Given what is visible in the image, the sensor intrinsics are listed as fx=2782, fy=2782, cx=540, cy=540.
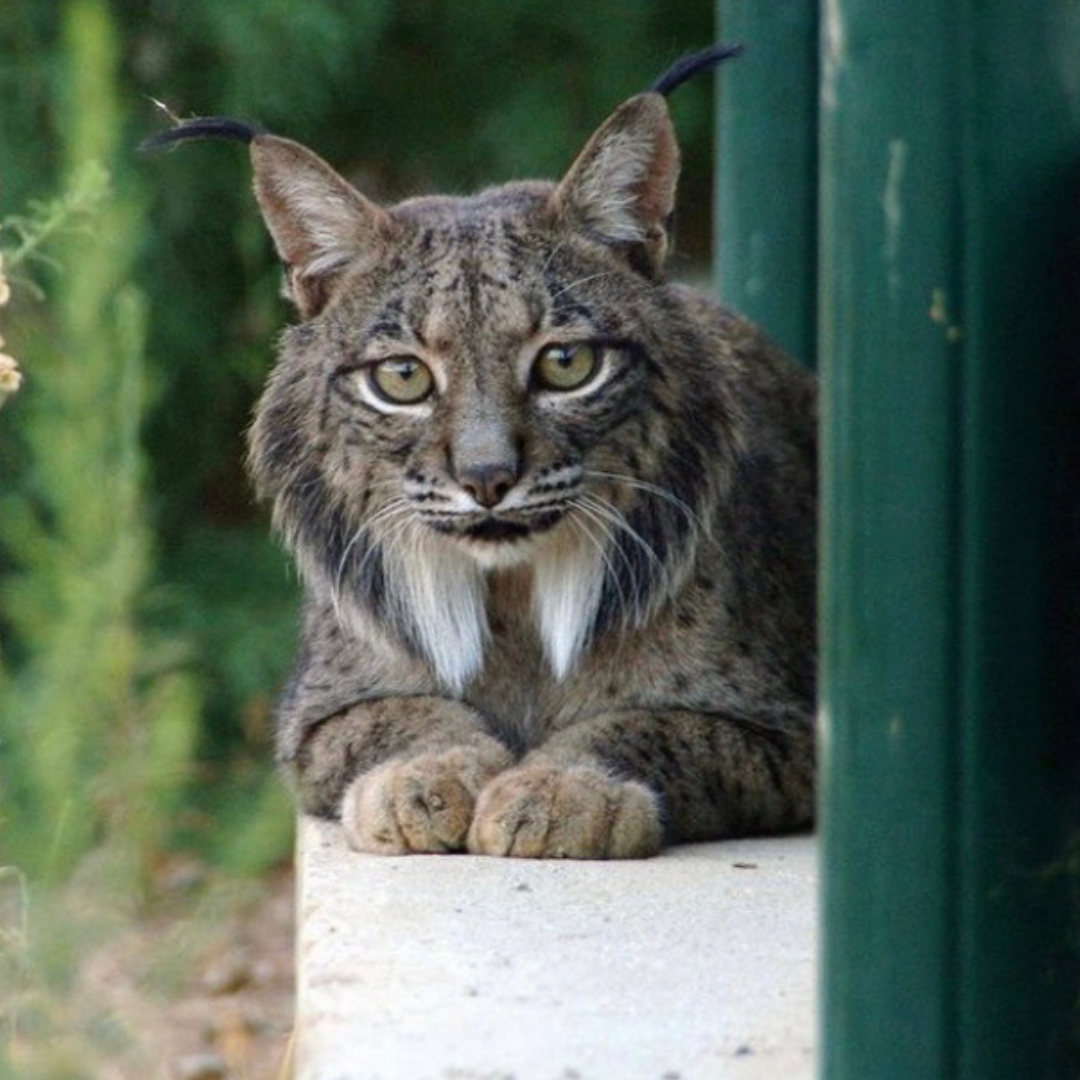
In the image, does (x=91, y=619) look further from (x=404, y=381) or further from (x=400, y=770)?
(x=404, y=381)

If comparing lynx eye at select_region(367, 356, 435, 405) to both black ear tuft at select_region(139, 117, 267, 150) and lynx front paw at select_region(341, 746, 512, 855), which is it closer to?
black ear tuft at select_region(139, 117, 267, 150)

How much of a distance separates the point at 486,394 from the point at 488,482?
15 cm

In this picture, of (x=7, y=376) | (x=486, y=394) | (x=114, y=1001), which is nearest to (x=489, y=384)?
(x=486, y=394)

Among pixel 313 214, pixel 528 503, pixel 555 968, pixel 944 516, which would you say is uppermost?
pixel 313 214

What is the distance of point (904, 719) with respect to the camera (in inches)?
99.6

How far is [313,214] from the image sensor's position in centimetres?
427

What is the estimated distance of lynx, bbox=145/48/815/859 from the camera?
4016 mm

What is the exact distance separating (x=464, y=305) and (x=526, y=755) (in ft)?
2.21

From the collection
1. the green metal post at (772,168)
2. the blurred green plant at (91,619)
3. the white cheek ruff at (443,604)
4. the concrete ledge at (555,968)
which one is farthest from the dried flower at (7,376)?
the green metal post at (772,168)

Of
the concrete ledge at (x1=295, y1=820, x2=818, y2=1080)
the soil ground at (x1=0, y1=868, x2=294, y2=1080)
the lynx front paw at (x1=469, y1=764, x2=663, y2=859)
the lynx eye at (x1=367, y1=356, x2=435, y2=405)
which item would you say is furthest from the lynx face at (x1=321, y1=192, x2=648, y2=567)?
the soil ground at (x1=0, y1=868, x2=294, y2=1080)

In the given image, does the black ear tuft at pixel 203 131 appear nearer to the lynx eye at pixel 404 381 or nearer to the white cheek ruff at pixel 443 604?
the lynx eye at pixel 404 381

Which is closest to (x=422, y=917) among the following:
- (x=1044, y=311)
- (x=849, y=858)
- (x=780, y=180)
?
(x=849, y=858)

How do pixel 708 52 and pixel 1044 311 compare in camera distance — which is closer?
pixel 1044 311

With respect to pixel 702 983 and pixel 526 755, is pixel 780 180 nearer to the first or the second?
pixel 526 755
